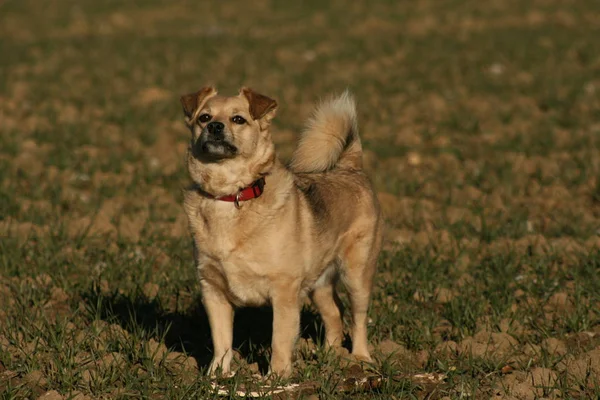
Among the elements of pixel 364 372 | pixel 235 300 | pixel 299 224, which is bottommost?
pixel 364 372

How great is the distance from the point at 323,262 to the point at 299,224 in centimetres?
37

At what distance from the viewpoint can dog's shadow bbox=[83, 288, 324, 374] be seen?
5.41 metres

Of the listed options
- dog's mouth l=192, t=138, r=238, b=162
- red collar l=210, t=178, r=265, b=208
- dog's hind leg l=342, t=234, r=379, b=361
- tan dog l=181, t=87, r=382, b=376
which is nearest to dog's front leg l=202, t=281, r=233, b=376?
tan dog l=181, t=87, r=382, b=376

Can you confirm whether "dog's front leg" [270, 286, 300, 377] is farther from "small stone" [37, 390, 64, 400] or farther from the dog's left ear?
"small stone" [37, 390, 64, 400]

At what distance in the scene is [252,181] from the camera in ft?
15.6

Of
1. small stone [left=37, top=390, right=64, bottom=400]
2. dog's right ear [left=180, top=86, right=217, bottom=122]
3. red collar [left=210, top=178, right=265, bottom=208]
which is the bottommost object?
small stone [left=37, top=390, right=64, bottom=400]

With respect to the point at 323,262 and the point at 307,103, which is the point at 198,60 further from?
the point at 323,262

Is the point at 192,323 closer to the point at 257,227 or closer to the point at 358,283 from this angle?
the point at 358,283

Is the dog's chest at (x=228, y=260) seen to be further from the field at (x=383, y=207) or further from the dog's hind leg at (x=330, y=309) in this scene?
the dog's hind leg at (x=330, y=309)

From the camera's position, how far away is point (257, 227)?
4.67 meters

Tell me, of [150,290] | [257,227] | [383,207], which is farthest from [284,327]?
[383,207]

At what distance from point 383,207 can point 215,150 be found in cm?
385

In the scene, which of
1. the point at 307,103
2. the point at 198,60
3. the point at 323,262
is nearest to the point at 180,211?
the point at 323,262

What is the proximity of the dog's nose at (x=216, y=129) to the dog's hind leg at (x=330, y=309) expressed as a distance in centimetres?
119
